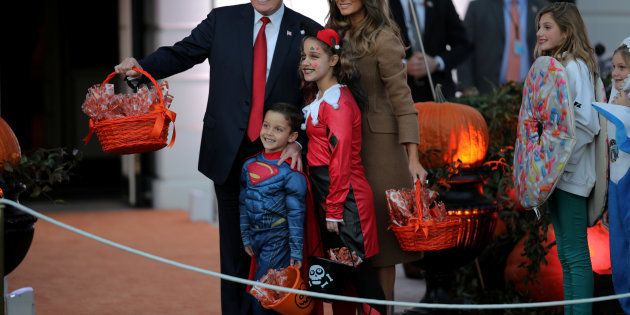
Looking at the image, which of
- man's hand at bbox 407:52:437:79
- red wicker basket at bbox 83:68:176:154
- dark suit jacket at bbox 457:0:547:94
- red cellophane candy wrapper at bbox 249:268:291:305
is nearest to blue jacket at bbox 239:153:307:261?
red cellophane candy wrapper at bbox 249:268:291:305

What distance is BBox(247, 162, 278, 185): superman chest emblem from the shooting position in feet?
18.2

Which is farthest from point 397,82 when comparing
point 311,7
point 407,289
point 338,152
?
point 311,7

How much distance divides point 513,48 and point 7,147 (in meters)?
5.48

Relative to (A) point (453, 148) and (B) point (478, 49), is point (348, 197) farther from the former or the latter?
(B) point (478, 49)

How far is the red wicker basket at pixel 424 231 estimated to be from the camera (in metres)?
5.51

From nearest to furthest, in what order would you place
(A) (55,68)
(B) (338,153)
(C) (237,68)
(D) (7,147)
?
(B) (338,153) < (C) (237,68) < (D) (7,147) < (A) (55,68)

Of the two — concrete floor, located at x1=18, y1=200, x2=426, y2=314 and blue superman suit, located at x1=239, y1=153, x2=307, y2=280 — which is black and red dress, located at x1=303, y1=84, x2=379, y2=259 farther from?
concrete floor, located at x1=18, y1=200, x2=426, y2=314

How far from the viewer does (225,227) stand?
5.97m

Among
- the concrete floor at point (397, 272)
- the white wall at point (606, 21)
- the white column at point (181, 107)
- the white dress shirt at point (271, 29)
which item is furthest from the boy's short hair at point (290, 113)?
the white wall at point (606, 21)

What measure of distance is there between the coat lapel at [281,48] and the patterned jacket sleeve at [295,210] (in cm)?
49

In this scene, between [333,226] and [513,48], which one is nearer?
[333,226]

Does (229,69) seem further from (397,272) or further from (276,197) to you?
(397,272)

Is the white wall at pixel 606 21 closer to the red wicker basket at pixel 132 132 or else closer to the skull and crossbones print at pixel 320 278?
the skull and crossbones print at pixel 320 278

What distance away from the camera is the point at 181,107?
11.6 meters
